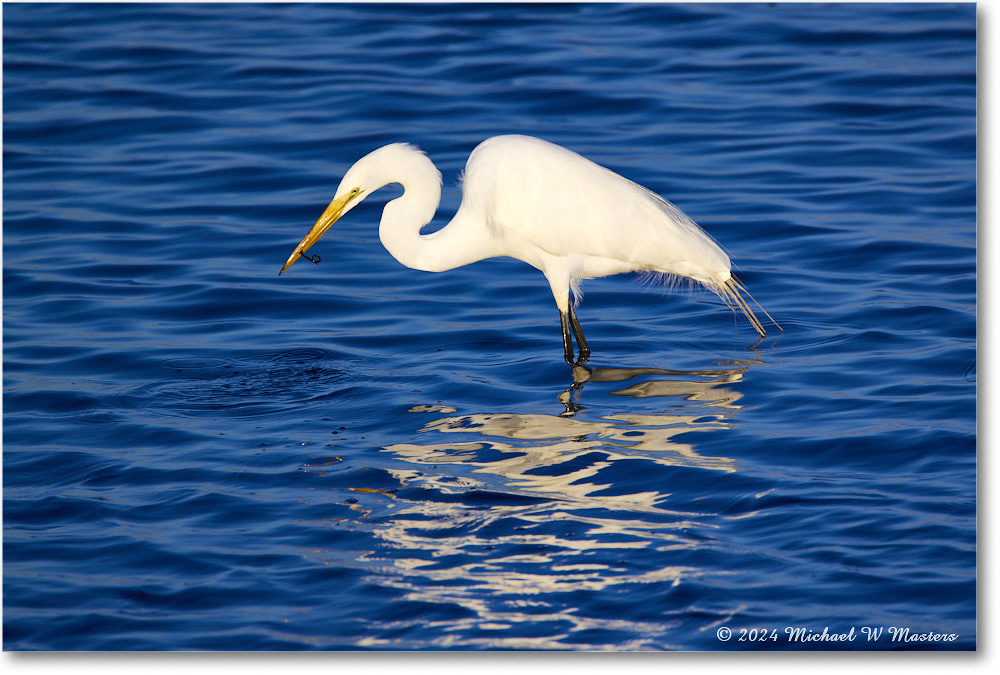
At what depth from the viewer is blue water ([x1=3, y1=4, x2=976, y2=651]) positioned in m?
2.85

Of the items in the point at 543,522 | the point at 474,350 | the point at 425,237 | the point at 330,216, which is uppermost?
the point at 330,216

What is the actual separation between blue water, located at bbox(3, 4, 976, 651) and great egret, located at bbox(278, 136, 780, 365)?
1.23ft

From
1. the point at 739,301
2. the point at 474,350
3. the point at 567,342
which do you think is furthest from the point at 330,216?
the point at 739,301

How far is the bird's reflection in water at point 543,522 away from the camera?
271cm

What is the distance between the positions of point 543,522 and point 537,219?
1710 mm

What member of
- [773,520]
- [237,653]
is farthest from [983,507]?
[237,653]

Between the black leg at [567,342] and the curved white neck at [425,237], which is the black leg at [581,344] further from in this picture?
the curved white neck at [425,237]

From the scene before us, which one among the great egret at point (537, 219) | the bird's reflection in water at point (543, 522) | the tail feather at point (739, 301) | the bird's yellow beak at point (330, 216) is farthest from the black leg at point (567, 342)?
the bird's yellow beak at point (330, 216)

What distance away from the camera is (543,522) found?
10.3 ft

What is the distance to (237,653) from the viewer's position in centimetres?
268

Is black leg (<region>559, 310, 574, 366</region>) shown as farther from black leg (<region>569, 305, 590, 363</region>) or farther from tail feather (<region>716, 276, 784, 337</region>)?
tail feather (<region>716, 276, 784, 337</region>)

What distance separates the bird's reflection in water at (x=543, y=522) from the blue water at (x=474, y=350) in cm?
1

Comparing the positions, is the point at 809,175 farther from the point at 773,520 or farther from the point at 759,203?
the point at 773,520

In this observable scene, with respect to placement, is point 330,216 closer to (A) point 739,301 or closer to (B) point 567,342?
(B) point 567,342
